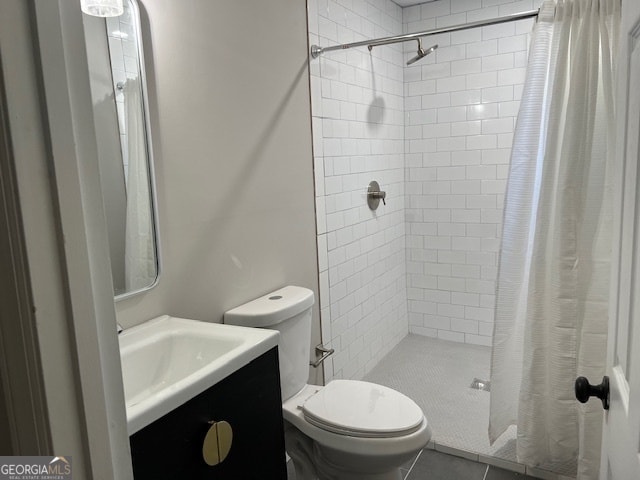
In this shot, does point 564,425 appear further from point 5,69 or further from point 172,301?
point 5,69

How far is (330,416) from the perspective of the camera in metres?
1.65

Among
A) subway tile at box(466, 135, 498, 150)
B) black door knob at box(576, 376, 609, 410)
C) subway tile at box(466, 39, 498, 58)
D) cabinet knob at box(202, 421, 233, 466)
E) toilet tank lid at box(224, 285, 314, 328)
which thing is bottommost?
cabinet knob at box(202, 421, 233, 466)

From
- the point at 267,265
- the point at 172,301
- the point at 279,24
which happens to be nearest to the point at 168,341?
the point at 172,301

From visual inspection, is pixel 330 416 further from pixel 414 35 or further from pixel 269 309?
pixel 414 35

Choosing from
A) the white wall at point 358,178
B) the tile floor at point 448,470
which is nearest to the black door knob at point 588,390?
the tile floor at point 448,470

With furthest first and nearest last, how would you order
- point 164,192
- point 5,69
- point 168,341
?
point 164,192, point 168,341, point 5,69

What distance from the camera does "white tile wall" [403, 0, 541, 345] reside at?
309cm

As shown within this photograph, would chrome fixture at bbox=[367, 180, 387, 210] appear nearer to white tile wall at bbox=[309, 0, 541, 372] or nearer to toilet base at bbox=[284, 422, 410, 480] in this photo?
white tile wall at bbox=[309, 0, 541, 372]

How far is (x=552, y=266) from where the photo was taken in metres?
1.91

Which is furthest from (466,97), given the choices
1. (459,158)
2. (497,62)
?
(459,158)

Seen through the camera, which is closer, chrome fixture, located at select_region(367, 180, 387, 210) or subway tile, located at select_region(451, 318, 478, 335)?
chrome fixture, located at select_region(367, 180, 387, 210)

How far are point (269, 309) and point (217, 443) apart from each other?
664 mm

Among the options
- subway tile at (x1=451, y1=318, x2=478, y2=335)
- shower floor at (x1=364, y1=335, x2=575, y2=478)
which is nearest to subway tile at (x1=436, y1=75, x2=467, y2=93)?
subway tile at (x1=451, y1=318, x2=478, y2=335)

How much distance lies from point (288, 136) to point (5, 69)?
1697 mm
